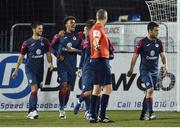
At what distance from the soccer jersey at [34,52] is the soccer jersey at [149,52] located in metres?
2.07

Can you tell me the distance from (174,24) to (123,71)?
2.03 m

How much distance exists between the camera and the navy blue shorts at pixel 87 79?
57.7 ft

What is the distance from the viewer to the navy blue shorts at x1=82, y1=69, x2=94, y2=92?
1758cm

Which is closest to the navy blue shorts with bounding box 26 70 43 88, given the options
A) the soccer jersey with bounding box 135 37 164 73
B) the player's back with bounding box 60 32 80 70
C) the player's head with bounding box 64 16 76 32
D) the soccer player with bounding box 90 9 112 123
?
the player's back with bounding box 60 32 80 70

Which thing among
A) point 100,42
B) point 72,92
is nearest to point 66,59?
point 72,92

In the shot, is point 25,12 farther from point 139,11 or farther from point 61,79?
point 61,79

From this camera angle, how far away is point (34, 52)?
18.3 meters

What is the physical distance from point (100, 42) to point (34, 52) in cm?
252

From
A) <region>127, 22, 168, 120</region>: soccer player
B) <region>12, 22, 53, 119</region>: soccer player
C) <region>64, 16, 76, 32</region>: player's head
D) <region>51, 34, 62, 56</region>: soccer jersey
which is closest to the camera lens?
<region>127, 22, 168, 120</region>: soccer player

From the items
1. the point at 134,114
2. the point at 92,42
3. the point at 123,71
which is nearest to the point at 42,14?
the point at 123,71

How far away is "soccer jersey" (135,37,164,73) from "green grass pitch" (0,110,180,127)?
44.0 inches

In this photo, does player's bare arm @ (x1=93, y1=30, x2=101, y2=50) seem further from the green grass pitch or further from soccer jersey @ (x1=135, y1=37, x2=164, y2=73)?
soccer jersey @ (x1=135, y1=37, x2=164, y2=73)

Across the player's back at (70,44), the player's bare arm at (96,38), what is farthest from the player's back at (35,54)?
the player's bare arm at (96,38)

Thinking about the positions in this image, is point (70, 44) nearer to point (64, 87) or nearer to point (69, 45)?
point (69, 45)
